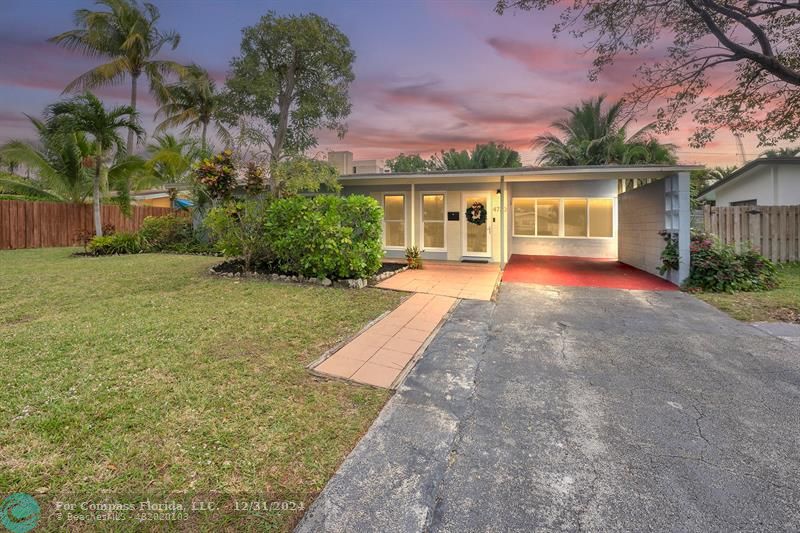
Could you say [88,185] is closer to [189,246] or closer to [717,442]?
[189,246]

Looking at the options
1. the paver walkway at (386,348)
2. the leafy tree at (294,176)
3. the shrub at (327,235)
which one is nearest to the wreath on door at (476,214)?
the leafy tree at (294,176)

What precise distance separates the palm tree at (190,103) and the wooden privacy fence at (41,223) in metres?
8.01

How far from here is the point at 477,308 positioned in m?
6.10

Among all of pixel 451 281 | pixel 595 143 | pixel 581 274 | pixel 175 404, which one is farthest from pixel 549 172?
pixel 595 143

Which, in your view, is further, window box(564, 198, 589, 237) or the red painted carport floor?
window box(564, 198, 589, 237)

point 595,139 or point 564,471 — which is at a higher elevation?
point 595,139

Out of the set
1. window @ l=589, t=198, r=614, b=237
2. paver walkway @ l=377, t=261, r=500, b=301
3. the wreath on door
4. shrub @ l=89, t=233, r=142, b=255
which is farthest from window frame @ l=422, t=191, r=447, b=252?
shrub @ l=89, t=233, r=142, b=255

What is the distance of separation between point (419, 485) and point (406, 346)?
2.27m

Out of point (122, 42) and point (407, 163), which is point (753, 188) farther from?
point (122, 42)

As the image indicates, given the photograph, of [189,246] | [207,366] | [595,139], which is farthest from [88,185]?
[595,139]

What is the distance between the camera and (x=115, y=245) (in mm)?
12234

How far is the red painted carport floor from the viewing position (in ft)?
26.9

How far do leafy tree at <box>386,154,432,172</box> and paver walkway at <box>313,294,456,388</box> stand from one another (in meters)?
28.2

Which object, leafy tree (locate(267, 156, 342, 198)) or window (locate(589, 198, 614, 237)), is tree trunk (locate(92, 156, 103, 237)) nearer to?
leafy tree (locate(267, 156, 342, 198))
